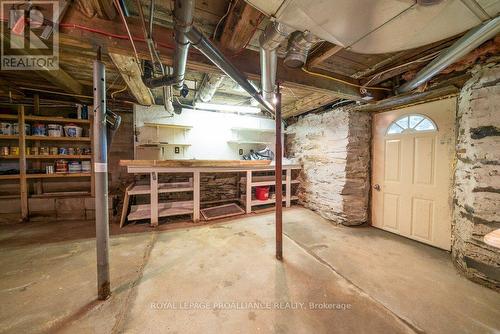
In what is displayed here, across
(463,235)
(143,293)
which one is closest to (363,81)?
(463,235)

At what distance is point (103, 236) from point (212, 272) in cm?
109

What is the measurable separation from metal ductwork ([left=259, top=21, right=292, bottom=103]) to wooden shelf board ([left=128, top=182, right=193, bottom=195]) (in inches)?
90.3

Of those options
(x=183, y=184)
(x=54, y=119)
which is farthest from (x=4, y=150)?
(x=183, y=184)

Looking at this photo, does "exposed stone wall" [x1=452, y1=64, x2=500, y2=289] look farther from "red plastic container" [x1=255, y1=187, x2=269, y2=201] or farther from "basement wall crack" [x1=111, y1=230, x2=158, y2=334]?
"basement wall crack" [x1=111, y1=230, x2=158, y2=334]

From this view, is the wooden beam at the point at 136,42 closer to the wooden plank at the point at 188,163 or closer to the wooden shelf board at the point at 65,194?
the wooden plank at the point at 188,163

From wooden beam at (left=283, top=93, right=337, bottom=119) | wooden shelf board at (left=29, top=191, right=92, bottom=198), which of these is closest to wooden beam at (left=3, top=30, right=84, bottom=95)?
wooden shelf board at (left=29, top=191, right=92, bottom=198)

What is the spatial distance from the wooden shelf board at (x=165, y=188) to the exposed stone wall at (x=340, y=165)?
2.67 m

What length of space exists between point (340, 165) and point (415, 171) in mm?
1036

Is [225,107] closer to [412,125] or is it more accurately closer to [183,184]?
[183,184]

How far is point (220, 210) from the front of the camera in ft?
13.0

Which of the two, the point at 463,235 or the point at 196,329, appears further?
the point at 463,235

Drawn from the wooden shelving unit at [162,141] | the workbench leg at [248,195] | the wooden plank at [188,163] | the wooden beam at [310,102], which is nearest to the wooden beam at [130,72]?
the wooden shelving unit at [162,141]

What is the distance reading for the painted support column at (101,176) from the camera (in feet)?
5.04

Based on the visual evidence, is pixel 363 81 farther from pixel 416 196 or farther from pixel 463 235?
pixel 463 235
